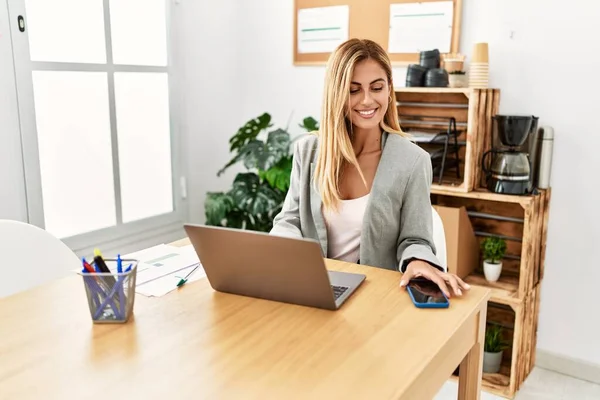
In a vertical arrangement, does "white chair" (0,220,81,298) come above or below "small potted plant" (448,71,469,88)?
below

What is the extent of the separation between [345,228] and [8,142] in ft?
4.90

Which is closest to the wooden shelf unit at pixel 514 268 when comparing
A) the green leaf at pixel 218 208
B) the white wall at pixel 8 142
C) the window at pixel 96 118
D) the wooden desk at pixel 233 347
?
the green leaf at pixel 218 208

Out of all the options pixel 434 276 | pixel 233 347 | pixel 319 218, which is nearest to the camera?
pixel 233 347

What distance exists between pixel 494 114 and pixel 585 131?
0.37 m

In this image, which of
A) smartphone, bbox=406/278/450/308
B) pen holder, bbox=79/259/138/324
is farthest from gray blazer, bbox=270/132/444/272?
pen holder, bbox=79/259/138/324

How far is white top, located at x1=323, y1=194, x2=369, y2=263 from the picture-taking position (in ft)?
5.77

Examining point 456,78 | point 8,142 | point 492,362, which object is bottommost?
point 492,362

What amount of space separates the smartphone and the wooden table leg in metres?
0.12

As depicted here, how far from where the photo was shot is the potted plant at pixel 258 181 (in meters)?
2.89

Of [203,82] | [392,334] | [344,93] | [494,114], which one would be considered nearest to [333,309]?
[392,334]

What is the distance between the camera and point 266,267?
1236 mm

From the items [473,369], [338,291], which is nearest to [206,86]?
[338,291]

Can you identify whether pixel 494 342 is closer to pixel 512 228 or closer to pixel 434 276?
pixel 512 228

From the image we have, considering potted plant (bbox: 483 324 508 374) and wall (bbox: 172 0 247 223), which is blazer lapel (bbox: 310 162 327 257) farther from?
wall (bbox: 172 0 247 223)
